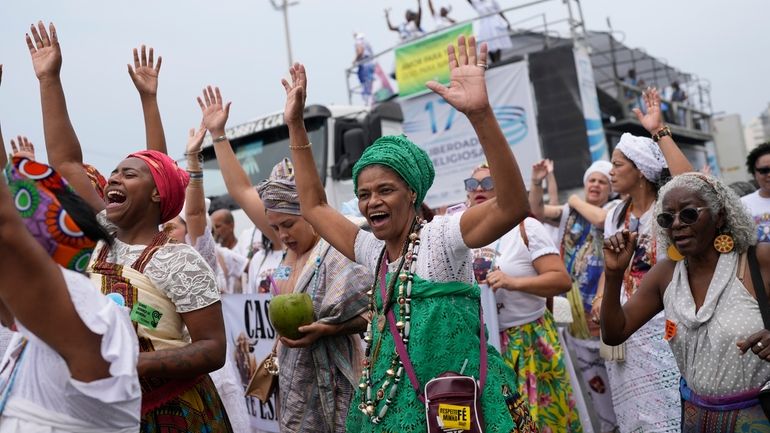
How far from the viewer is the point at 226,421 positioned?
3.37 meters

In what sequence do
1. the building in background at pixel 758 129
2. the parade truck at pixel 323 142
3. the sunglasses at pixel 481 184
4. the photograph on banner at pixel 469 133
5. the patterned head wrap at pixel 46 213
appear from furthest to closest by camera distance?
the building in background at pixel 758 129 < the photograph on banner at pixel 469 133 < the parade truck at pixel 323 142 < the sunglasses at pixel 481 184 < the patterned head wrap at pixel 46 213

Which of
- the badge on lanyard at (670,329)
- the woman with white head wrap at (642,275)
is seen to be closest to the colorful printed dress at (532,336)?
the woman with white head wrap at (642,275)

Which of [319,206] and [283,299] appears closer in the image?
[319,206]

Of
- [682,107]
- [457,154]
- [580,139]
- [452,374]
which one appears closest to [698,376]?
[452,374]

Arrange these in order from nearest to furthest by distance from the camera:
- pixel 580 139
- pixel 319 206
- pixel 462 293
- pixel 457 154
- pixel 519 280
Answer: pixel 462 293 < pixel 319 206 < pixel 519 280 < pixel 457 154 < pixel 580 139

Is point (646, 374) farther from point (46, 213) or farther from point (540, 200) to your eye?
point (46, 213)

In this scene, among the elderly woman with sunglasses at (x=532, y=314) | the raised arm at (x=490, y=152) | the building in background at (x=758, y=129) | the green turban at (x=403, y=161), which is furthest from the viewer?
the building in background at (x=758, y=129)

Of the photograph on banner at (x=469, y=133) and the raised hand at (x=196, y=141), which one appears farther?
the photograph on banner at (x=469, y=133)

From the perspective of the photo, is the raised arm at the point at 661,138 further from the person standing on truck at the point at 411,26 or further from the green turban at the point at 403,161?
the person standing on truck at the point at 411,26

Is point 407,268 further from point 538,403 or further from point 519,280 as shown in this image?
point 538,403

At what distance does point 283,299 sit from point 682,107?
22.9 m

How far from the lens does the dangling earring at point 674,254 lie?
370 cm

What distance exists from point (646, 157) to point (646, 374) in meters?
1.38

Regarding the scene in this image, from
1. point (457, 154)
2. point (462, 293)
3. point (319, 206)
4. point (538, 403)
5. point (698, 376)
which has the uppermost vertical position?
point (457, 154)
